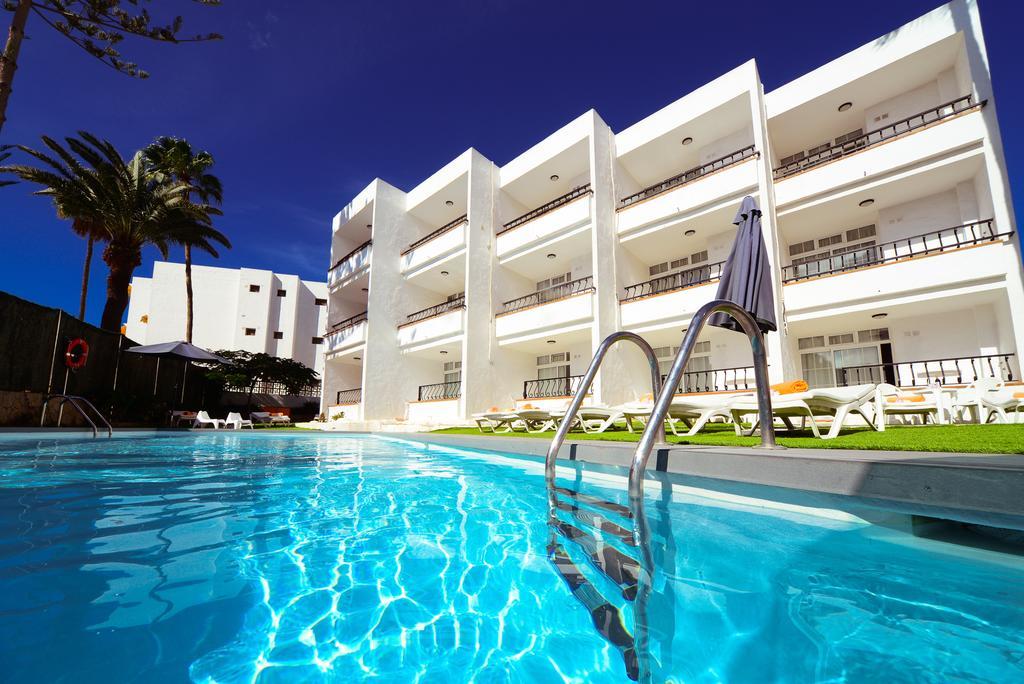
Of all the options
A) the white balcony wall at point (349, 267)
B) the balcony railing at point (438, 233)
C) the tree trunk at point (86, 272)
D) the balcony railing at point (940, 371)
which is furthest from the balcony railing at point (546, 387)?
the tree trunk at point (86, 272)

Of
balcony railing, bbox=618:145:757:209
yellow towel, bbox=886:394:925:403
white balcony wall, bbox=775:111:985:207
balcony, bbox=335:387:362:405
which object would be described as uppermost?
balcony railing, bbox=618:145:757:209

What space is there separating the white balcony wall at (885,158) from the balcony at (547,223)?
6242 millimetres

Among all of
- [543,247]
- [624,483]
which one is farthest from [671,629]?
[543,247]

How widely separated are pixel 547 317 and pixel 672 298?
180 inches

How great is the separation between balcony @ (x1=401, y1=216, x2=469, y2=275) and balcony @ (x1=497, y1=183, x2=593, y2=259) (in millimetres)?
1720

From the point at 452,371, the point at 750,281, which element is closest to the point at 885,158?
the point at 750,281

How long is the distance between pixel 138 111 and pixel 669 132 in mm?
24659

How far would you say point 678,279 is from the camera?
17.3m

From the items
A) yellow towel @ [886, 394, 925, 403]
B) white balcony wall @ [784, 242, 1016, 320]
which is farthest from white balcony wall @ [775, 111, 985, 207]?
yellow towel @ [886, 394, 925, 403]

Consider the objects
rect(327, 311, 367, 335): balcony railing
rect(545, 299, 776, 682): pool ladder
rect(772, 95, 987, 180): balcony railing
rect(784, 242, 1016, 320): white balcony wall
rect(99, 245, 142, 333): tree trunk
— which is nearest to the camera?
rect(545, 299, 776, 682): pool ladder

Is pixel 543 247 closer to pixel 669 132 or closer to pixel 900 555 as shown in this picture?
pixel 669 132

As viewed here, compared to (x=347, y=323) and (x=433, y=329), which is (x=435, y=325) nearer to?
(x=433, y=329)

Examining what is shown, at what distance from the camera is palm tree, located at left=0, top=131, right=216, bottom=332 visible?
15465 mm

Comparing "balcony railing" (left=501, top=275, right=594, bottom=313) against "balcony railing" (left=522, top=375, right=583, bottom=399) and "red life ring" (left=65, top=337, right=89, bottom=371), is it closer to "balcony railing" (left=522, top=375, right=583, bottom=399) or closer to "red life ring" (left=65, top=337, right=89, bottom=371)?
"balcony railing" (left=522, top=375, right=583, bottom=399)
